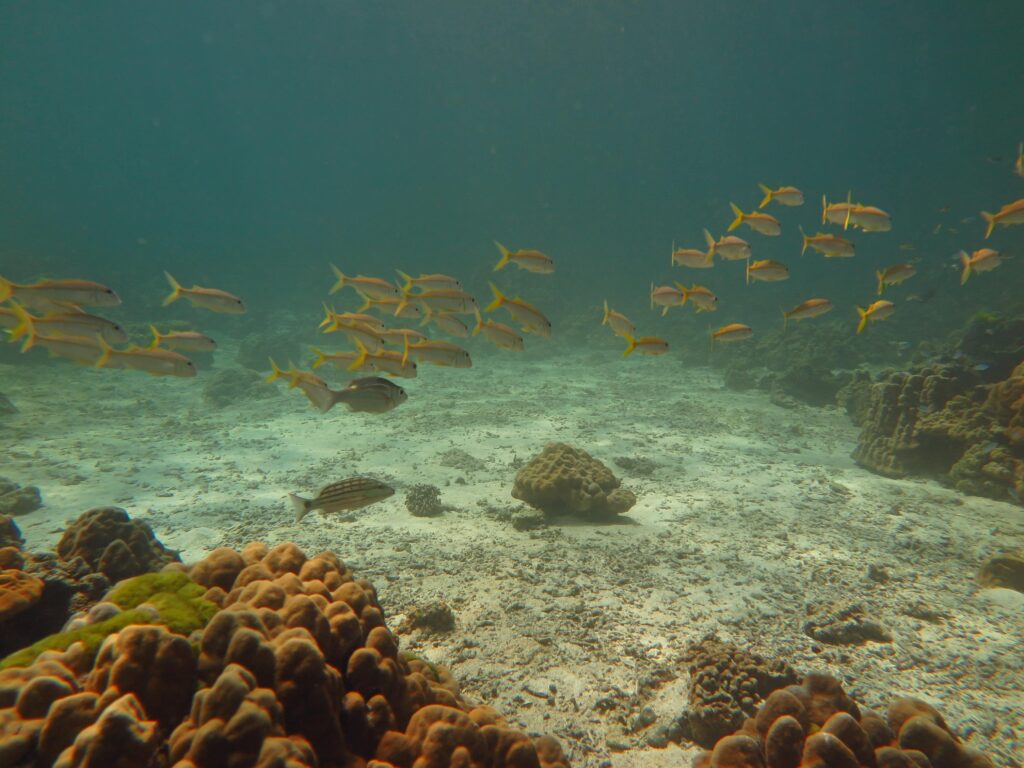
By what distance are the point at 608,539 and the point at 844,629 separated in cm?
244

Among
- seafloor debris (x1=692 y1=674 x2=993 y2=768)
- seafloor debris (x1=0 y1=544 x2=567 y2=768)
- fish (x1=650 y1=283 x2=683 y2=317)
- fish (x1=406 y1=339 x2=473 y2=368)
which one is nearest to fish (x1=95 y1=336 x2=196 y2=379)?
fish (x1=406 y1=339 x2=473 y2=368)

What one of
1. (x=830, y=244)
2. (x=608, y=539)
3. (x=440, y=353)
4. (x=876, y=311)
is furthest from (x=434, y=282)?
(x=876, y=311)

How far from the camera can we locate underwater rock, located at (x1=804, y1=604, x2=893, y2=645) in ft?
13.5

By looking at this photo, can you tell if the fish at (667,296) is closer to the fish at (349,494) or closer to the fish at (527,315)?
the fish at (527,315)

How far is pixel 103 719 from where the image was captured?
4.62 ft

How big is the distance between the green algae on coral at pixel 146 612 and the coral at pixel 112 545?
5.88ft

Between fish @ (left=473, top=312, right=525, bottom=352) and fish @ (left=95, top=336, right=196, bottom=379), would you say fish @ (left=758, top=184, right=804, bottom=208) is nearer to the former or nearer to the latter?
fish @ (left=473, top=312, right=525, bottom=352)

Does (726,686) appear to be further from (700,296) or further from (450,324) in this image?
(700,296)

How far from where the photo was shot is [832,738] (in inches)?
88.7

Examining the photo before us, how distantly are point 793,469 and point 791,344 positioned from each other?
41.0ft

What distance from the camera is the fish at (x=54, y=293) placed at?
5.83 meters

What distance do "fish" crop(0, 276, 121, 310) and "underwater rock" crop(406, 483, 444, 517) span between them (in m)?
4.63

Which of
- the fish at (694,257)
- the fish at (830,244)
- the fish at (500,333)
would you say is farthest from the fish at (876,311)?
the fish at (500,333)

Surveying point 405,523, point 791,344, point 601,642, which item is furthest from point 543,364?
point 601,642
